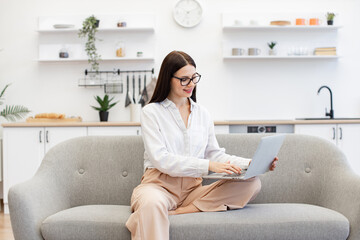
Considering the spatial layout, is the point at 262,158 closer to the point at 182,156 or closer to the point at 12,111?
the point at 182,156

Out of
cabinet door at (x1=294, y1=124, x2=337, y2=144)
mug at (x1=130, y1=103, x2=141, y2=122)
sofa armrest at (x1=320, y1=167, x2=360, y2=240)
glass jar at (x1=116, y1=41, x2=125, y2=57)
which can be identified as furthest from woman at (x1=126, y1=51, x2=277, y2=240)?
glass jar at (x1=116, y1=41, x2=125, y2=57)

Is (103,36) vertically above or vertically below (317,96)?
above

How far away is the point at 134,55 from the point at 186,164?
2935 millimetres

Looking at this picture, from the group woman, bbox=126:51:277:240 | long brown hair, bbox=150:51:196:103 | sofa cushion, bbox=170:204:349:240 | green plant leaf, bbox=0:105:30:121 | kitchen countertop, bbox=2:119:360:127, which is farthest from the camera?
green plant leaf, bbox=0:105:30:121

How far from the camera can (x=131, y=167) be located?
2582 millimetres

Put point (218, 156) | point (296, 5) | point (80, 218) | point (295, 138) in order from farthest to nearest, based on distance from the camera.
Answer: point (296, 5) → point (295, 138) → point (218, 156) → point (80, 218)

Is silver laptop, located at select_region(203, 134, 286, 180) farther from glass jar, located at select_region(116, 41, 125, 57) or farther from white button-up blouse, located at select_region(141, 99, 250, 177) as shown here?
glass jar, located at select_region(116, 41, 125, 57)

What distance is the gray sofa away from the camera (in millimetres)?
2053

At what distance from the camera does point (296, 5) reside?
4879 millimetres

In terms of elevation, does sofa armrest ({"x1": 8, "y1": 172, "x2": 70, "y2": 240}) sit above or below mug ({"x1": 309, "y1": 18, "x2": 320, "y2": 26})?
below

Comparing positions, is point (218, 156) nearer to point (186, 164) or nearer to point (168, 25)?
point (186, 164)

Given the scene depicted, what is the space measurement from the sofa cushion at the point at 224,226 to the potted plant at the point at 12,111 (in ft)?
9.04

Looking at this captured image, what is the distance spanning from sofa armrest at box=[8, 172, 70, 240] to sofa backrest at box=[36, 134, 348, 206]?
0.17 meters

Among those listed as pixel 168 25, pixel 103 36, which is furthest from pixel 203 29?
pixel 103 36
